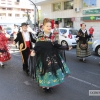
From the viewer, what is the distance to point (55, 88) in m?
4.58

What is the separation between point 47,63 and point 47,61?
0.05 meters

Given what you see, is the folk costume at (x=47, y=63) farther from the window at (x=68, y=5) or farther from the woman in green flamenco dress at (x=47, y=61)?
the window at (x=68, y=5)

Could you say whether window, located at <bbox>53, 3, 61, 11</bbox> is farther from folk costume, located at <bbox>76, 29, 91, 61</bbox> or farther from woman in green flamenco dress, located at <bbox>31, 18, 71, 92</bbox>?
woman in green flamenco dress, located at <bbox>31, 18, 71, 92</bbox>

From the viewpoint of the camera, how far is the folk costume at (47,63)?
4.02m

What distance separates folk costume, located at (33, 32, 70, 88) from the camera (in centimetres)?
402

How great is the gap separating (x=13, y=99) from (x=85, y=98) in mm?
1653

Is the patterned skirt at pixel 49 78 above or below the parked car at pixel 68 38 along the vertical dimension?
below

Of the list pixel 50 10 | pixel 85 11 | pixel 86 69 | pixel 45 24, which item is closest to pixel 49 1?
pixel 50 10

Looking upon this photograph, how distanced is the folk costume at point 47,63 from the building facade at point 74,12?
13.0 metres

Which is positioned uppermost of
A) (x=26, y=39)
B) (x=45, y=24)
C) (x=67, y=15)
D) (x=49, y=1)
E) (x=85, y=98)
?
(x=49, y=1)

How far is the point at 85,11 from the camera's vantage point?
57.6 feet

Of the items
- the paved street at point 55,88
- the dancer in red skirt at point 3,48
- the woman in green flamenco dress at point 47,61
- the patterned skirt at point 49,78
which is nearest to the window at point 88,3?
the paved street at point 55,88

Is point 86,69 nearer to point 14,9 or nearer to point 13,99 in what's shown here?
point 13,99

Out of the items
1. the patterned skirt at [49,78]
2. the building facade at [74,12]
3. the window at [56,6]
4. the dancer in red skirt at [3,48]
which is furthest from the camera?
the window at [56,6]
